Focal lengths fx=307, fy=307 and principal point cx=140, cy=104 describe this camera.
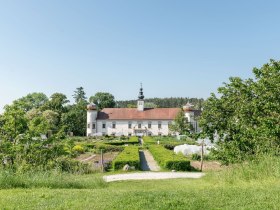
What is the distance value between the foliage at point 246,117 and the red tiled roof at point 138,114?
167ft

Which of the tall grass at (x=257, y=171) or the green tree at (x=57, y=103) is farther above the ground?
the green tree at (x=57, y=103)

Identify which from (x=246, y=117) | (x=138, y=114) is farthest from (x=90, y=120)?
(x=246, y=117)

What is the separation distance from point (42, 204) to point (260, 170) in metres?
5.75

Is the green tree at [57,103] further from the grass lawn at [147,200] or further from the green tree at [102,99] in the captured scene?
the grass lawn at [147,200]

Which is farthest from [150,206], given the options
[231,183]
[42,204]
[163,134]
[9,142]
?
[163,134]

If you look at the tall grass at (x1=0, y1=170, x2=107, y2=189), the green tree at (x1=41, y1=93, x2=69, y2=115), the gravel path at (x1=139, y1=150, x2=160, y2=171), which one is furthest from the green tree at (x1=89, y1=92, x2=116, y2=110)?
the tall grass at (x1=0, y1=170, x2=107, y2=189)

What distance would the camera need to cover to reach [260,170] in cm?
825

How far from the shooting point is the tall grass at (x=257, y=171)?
7906 mm

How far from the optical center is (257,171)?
827cm

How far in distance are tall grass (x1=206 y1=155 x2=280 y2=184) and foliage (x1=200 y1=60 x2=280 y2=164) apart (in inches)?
36.8

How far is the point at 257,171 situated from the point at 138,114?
57403 mm

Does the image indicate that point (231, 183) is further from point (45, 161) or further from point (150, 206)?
point (45, 161)

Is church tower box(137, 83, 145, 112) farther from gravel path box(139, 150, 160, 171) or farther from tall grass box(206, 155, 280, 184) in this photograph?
tall grass box(206, 155, 280, 184)

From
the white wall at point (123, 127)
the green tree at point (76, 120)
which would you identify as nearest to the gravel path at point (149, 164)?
the green tree at point (76, 120)
